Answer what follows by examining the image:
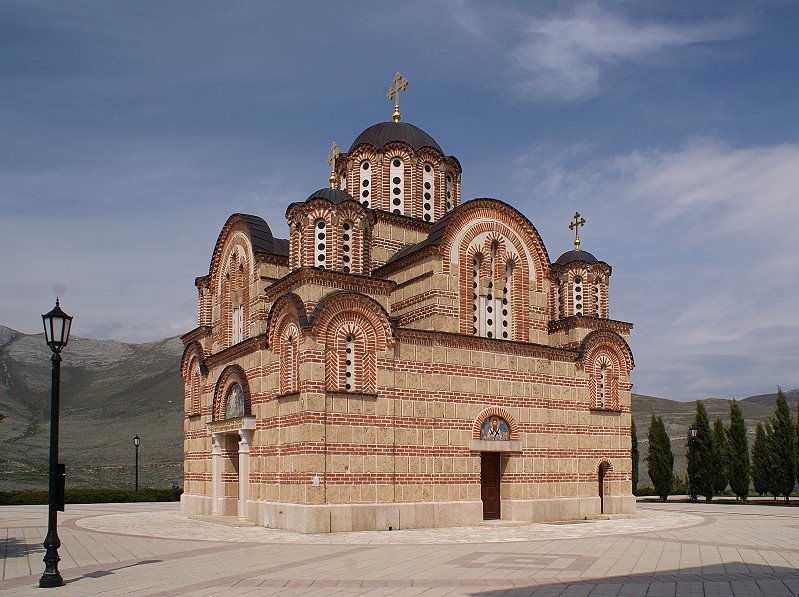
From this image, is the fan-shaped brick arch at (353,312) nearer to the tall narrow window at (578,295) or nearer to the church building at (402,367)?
the church building at (402,367)

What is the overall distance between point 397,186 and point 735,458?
1982cm

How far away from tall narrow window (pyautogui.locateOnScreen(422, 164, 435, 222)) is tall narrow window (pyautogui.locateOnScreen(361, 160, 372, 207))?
1.86 meters

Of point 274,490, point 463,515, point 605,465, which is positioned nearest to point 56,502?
point 274,490

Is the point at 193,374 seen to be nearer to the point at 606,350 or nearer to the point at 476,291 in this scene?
the point at 476,291

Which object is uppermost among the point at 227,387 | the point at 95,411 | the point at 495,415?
the point at 227,387

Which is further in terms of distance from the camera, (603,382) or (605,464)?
(603,382)

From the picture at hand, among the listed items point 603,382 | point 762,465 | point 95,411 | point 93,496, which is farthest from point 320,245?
point 95,411

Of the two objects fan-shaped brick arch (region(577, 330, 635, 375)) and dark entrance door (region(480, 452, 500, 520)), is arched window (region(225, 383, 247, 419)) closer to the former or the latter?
dark entrance door (region(480, 452, 500, 520))

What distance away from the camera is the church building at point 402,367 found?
1941 centimetres

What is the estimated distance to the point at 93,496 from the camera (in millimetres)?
33062

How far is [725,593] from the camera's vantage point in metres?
10.0

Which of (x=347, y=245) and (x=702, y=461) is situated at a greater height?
(x=347, y=245)

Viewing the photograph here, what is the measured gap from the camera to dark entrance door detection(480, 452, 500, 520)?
868 inches

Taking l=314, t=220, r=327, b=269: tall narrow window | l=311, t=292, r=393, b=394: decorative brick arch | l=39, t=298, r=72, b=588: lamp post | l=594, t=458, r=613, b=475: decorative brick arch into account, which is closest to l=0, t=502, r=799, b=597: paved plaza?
l=39, t=298, r=72, b=588: lamp post
